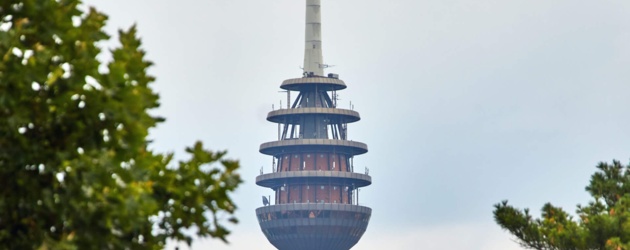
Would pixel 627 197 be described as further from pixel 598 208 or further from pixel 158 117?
pixel 158 117

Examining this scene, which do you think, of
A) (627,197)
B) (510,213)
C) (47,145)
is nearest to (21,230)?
(47,145)

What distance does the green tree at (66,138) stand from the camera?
2130cm

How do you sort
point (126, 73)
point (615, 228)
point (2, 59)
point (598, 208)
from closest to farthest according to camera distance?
1. point (2, 59)
2. point (126, 73)
3. point (615, 228)
4. point (598, 208)

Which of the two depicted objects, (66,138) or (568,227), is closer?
(66,138)

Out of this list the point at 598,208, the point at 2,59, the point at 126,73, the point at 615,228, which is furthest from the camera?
the point at 598,208

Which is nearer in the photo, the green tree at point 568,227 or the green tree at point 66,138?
the green tree at point 66,138

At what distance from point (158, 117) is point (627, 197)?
113ft

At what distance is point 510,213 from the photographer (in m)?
53.9

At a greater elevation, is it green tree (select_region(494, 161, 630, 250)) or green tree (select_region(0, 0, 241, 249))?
green tree (select_region(494, 161, 630, 250))

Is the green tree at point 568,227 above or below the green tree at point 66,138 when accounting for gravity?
above

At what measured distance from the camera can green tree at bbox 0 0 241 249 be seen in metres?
21.3

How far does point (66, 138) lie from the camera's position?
2258 cm

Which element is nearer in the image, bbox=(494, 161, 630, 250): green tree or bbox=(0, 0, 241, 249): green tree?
bbox=(0, 0, 241, 249): green tree

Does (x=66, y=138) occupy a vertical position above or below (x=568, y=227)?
below
